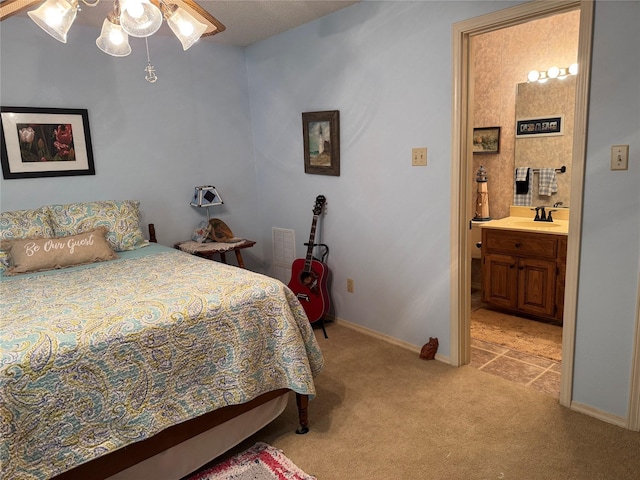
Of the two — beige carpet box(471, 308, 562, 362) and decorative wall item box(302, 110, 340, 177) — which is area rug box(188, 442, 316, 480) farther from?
decorative wall item box(302, 110, 340, 177)

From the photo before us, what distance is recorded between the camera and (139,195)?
356 centimetres

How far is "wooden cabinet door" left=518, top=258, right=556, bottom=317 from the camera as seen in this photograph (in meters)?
3.33

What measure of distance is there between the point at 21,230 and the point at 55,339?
1550 millimetres

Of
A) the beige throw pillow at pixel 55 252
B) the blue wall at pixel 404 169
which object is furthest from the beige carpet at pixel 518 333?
the beige throw pillow at pixel 55 252

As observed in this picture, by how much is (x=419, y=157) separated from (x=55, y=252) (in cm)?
222

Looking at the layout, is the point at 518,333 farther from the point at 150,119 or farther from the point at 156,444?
the point at 150,119

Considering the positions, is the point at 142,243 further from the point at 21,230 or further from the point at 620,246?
the point at 620,246

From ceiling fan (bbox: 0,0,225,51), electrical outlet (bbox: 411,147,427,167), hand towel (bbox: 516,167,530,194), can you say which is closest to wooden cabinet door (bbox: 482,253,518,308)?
hand towel (bbox: 516,167,530,194)

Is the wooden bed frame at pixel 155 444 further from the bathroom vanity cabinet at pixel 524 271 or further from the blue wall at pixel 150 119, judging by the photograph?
the bathroom vanity cabinet at pixel 524 271

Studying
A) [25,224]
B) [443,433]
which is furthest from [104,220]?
[443,433]

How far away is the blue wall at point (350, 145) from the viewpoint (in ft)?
6.80

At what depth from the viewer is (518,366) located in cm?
284

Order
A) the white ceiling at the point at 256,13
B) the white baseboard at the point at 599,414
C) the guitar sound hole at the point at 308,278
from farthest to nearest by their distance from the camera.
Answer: the guitar sound hole at the point at 308,278, the white ceiling at the point at 256,13, the white baseboard at the point at 599,414

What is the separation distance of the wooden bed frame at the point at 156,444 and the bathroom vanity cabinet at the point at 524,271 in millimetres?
2211
